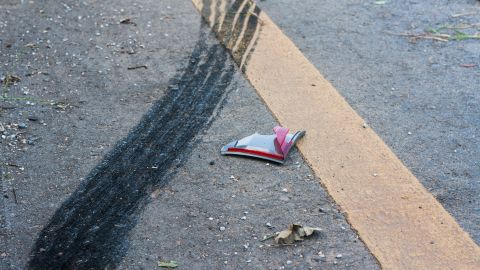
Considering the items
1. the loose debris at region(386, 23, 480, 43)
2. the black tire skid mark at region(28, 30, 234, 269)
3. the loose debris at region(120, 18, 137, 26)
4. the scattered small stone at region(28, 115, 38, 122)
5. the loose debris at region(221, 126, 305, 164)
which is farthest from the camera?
the loose debris at region(120, 18, 137, 26)

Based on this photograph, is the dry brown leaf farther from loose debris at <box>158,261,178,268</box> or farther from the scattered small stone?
the scattered small stone

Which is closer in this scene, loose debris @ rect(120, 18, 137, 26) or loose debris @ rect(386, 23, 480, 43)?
loose debris @ rect(386, 23, 480, 43)

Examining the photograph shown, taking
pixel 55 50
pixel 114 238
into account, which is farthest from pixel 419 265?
pixel 55 50

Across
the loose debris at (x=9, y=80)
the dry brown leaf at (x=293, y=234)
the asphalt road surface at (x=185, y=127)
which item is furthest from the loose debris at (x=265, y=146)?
the loose debris at (x=9, y=80)

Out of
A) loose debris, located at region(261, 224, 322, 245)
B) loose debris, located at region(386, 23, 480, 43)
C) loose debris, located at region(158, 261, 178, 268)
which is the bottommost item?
loose debris, located at region(386, 23, 480, 43)

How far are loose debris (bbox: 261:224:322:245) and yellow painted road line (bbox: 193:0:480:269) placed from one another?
194 millimetres

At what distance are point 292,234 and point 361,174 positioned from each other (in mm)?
599

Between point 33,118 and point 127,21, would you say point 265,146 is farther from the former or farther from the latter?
point 127,21

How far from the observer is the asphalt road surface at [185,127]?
3043mm

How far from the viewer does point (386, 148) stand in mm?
3684

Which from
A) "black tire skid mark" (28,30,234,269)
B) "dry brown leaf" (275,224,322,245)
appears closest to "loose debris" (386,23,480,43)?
"black tire skid mark" (28,30,234,269)

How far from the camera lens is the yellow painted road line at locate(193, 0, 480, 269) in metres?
2.96

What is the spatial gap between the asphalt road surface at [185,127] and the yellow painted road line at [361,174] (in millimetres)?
62

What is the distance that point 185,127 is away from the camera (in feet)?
12.9
